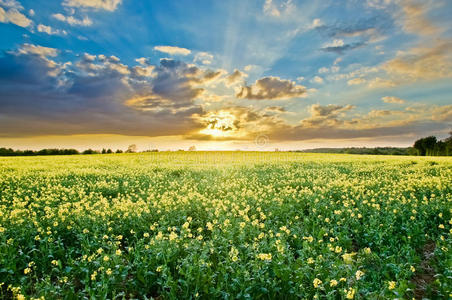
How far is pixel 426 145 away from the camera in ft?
332

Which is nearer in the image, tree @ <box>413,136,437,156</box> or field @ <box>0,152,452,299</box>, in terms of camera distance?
field @ <box>0,152,452,299</box>

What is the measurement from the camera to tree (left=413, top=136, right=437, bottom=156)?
327ft

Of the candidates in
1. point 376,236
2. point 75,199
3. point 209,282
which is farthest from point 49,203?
point 376,236

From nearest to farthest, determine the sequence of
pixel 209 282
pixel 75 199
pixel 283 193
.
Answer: pixel 209 282 → pixel 75 199 → pixel 283 193

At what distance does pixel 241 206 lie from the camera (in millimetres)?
9695

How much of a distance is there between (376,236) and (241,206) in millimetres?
4440

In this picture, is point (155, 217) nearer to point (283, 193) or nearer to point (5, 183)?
point (283, 193)

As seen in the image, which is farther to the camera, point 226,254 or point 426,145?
point 426,145

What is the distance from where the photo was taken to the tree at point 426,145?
99562mm

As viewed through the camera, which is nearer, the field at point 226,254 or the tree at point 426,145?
the field at point 226,254

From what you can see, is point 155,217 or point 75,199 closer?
point 155,217

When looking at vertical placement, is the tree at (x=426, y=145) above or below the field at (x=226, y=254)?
above

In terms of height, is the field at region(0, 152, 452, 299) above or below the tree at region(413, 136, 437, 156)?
below

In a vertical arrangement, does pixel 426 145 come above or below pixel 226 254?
above
